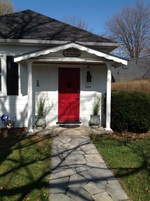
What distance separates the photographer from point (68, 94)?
9.12 m

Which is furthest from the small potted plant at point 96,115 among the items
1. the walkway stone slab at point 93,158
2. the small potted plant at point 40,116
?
the walkway stone slab at point 93,158

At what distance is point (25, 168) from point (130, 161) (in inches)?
94.4

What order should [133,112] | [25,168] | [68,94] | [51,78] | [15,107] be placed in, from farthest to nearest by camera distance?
[68,94] → [51,78] → [15,107] → [133,112] → [25,168]

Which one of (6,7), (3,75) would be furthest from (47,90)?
(6,7)

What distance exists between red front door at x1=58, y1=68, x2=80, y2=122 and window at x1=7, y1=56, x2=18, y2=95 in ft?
5.52

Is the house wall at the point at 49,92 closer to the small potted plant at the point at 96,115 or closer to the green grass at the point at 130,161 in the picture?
the small potted plant at the point at 96,115

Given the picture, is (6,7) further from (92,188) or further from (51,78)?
(92,188)

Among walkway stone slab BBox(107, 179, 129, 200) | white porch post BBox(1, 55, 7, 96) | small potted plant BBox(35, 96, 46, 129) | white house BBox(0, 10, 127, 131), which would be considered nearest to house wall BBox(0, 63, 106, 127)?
white house BBox(0, 10, 127, 131)

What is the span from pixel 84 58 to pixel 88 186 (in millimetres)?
4771

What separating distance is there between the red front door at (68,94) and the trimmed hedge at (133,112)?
67.1 inches

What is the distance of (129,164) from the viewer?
518 cm

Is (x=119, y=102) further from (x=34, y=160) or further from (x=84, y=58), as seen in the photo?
(x=34, y=160)

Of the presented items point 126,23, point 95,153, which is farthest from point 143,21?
point 95,153

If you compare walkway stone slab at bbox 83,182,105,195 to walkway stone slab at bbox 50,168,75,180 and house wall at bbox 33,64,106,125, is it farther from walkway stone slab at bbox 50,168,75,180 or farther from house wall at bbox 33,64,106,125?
house wall at bbox 33,64,106,125
